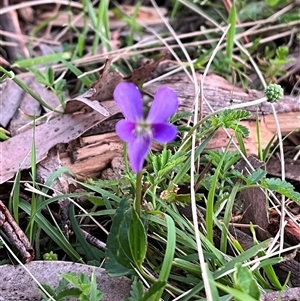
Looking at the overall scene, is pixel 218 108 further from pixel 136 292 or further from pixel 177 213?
pixel 136 292

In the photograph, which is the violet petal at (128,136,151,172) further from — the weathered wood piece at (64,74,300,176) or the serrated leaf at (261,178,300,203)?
the weathered wood piece at (64,74,300,176)

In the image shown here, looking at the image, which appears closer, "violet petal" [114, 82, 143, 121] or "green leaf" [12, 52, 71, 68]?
"violet petal" [114, 82, 143, 121]

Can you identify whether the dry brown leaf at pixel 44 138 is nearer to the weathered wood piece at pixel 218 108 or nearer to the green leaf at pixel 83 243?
the weathered wood piece at pixel 218 108

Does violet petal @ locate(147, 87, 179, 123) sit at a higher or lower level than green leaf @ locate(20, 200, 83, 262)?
higher

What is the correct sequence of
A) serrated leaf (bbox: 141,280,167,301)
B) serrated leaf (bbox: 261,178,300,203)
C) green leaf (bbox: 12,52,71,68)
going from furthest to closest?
green leaf (bbox: 12,52,71,68) < serrated leaf (bbox: 261,178,300,203) < serrated leaf (bbox: 141,280,167,301)

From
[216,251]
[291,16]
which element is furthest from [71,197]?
[291,16]

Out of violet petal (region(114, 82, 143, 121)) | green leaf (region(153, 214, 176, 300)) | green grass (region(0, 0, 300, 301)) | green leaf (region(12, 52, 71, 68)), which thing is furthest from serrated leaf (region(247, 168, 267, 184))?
green leaf (region(12, 52, 71, 68))

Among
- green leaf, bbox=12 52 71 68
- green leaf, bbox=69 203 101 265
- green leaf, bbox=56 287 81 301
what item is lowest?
green leaf, bbox=69 203 101 265

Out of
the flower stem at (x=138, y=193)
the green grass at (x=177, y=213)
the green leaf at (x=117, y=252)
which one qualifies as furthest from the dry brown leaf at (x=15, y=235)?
the flower stem at (x=138, y=193)
